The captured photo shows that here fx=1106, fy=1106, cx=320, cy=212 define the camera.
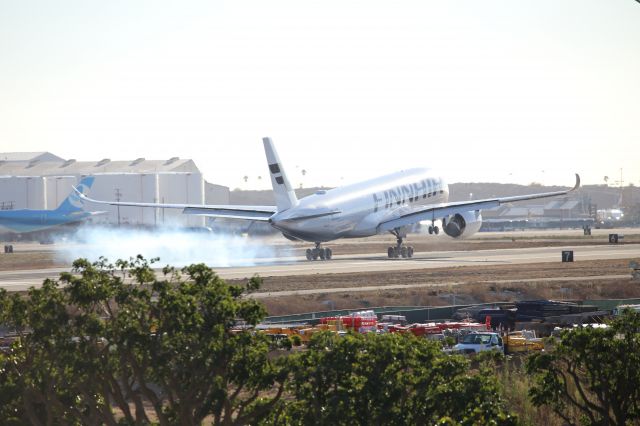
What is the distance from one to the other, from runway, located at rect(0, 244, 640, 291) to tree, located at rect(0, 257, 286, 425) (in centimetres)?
4406

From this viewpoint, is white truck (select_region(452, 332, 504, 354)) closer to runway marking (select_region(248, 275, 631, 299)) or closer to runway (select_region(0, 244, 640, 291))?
runway marking (select_region(248, 275, 631, 299))

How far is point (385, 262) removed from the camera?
9725 centimetres

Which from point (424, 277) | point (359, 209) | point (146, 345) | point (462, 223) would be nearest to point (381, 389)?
point (146, 345)

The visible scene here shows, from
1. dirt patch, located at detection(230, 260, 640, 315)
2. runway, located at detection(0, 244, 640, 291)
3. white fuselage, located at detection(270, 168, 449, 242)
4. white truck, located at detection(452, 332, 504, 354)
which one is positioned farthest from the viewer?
white fuselage, located at detection(270, 168, 449, 242)

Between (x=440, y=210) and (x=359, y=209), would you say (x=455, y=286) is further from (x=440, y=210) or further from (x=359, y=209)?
(x=440, y=210)

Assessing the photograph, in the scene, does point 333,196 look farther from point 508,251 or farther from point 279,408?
point 279,408

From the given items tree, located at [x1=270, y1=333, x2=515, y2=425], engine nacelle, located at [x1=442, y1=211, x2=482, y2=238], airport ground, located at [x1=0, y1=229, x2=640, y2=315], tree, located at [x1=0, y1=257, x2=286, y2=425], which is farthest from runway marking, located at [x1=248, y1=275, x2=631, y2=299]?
tree, located at [x1=0, y1=257, x2=286, y2=425]

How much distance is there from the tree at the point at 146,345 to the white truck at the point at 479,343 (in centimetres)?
1778

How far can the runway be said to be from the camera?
82438 mm

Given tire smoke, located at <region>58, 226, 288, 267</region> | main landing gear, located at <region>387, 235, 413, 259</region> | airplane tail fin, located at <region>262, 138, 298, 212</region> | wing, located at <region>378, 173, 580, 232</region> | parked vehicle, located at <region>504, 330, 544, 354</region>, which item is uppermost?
airplane tail fin, located at <region>262, 138, 298, 212</region>

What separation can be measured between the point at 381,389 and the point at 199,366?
4.63 metres

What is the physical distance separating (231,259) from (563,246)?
40483 millimetres

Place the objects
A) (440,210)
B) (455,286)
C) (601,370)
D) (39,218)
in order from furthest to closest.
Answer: (39,218) < (440,210) < (455,286) < (601,370)

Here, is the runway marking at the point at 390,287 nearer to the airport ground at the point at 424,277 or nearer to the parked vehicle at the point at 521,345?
the airport ground at the point at 424,277
